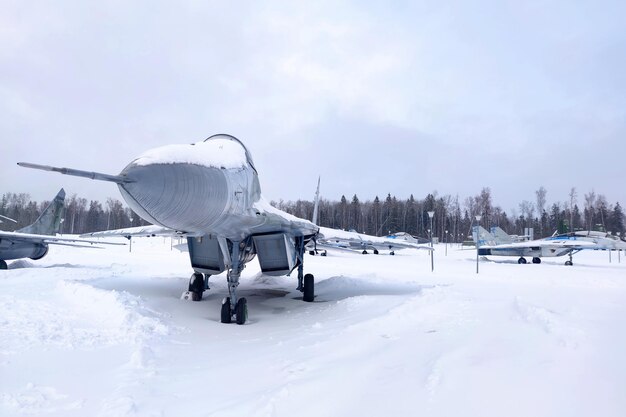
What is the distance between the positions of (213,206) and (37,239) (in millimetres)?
14876

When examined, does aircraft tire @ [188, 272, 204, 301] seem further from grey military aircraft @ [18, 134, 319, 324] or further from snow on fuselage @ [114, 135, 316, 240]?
snow on fuselage @ [114, 135, 316, 240]

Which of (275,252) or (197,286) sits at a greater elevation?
(275,252)

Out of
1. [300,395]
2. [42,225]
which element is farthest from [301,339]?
[42,225]

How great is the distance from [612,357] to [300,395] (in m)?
2.63

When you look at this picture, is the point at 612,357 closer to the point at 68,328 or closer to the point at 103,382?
the point at 103,382

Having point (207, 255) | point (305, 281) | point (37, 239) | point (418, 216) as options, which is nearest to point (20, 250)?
point (37, 239)

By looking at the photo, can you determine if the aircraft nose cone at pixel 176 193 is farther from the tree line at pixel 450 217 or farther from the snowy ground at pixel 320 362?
the tree line at pixel 450 217

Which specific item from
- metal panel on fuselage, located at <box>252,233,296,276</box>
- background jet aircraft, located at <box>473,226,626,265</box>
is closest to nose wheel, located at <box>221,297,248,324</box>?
metal panel on fuselage, located at <box>252,233,296,276</box>

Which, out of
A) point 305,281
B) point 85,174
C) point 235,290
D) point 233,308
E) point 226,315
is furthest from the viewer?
point 305,281

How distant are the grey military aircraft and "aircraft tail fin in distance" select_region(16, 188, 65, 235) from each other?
13.1 m

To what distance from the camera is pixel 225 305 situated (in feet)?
23.6

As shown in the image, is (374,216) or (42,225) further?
(374,216)

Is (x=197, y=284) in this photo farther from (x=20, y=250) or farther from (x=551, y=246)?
(x=551, y=246)

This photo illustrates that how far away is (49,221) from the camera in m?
19.8
